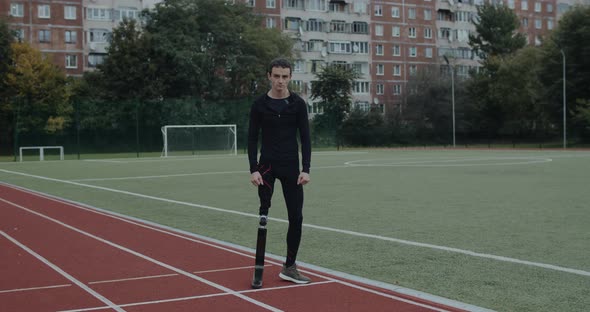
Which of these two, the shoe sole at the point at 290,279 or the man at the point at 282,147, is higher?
the man at the point at 282,147

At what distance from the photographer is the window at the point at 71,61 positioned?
233 feet

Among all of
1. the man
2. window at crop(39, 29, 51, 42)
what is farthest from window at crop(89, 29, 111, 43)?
the man

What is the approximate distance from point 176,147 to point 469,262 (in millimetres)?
40416

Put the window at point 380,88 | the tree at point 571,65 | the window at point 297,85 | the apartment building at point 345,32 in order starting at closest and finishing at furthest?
the tree at point 571,65, the apartment building at point 345,32, the window at point 297,85, the window at point 380,88

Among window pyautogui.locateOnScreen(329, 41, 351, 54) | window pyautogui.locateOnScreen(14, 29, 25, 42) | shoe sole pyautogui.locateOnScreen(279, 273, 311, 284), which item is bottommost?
shoe sole pyautogui.locateOnScreen(279, 273, 311, 284)

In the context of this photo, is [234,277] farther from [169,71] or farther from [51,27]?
[51,27]

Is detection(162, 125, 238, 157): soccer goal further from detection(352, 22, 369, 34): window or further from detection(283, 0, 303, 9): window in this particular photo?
detection(352, 22, 369, 34): window

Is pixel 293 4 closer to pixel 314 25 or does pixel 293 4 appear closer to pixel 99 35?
pixel 314 25

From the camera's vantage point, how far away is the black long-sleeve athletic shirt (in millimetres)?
6547

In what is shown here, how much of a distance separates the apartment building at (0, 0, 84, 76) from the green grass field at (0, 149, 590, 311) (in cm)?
5214

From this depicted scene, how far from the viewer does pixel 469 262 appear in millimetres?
7438

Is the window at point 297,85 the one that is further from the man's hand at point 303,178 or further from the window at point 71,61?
the man's hand at point 303,178

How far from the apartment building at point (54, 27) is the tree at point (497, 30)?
161 ft

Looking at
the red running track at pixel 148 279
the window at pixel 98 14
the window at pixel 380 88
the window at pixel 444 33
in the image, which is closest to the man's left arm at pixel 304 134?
the red running track at pixel 148 279
